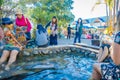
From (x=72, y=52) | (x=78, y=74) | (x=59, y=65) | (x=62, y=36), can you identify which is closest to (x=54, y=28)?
(x=72, y=52)

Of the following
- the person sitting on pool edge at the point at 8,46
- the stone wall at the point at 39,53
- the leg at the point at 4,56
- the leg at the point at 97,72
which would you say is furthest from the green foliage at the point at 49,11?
the leg at the point at 97,72

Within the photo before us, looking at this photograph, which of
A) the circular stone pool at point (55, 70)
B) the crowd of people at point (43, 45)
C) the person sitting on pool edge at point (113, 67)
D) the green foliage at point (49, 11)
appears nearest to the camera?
the person sitting on pool edge at point (113, 67)

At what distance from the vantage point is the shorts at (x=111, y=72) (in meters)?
2.82

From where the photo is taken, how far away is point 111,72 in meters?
2.85

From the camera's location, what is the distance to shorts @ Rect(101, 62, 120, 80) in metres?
2.82

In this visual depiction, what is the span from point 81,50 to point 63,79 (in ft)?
12.9

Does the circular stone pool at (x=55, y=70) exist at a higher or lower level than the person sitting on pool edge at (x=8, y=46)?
lower

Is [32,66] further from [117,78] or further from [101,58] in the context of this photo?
[117,78]

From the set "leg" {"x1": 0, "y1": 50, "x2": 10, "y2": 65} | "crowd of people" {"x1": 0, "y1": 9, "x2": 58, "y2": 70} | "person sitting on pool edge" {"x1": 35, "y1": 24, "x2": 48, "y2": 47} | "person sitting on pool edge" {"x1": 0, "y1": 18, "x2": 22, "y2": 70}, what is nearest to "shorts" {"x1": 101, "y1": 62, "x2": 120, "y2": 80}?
"crowd of people" {"x1": 0, "y1": 9, "x2": 58, "y2": 70}

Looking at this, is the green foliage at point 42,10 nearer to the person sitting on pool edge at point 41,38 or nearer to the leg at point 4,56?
the person sitting on pool edge at point 41,38

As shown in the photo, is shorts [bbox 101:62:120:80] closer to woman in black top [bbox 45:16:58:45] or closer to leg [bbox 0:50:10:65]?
leg [bbox 0:50:10:65]

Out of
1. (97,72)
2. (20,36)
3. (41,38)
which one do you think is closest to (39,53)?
(41,38)

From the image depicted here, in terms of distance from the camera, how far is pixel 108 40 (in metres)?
5.52

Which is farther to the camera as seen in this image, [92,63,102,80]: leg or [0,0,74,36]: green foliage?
[0,0,74,36]: green foliage
